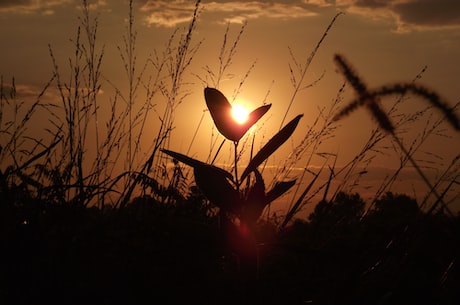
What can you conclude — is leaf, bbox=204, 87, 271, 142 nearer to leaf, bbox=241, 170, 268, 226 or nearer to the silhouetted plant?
the silhouetted plant

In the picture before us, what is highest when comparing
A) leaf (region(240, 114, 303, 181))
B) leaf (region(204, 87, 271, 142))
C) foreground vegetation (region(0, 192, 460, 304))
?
leaf (region(204, 87, 271, 142))

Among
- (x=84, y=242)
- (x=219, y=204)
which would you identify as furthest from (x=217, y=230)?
(x=84, y=242)

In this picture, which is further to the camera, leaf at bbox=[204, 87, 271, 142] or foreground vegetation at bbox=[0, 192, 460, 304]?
foreground vegetation at bbox=[0, 192, 460, 304]

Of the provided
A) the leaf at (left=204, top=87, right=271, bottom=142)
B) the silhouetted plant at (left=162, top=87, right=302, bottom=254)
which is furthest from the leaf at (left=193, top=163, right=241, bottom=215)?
the leaf at (left=204, top=87, right=271, bottom=142)

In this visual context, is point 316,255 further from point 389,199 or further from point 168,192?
point 389,199

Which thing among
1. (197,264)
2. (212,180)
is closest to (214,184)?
(212,180)

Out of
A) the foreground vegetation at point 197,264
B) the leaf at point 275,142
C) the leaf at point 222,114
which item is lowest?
the foreground vegetation at point 197,264

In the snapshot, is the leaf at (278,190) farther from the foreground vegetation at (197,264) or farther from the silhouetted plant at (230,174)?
the foreground vegetation at (197,264)

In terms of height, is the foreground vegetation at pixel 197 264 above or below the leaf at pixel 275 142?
below

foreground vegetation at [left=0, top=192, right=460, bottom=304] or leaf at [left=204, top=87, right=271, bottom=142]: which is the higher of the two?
leaf at [left=204, top=87, right=271, bottom=142]

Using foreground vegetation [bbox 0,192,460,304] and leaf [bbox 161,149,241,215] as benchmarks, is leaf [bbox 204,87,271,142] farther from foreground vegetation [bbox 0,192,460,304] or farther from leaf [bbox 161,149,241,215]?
foreground vegetation [bbox 0,192,460,304]

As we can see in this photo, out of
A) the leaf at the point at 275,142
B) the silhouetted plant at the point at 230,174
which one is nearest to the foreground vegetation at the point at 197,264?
the silhouetted plant at the point at 230,174

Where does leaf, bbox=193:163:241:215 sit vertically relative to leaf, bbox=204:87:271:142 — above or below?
below

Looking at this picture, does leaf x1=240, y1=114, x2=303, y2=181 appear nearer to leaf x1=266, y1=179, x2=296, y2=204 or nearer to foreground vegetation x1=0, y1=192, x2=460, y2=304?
leaf x1=266, y1=179, x2=296, y2=204
